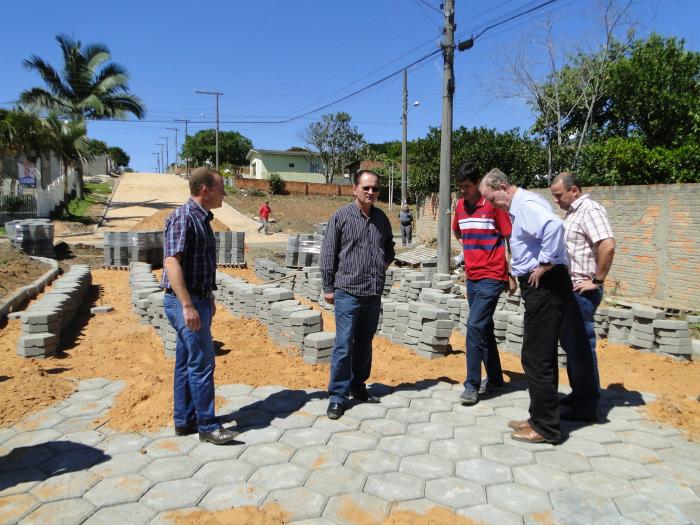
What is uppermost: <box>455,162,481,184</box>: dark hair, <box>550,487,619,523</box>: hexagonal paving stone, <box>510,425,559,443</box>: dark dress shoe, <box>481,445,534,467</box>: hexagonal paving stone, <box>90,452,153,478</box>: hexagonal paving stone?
<box>455,162,481,184</box>: dark hair

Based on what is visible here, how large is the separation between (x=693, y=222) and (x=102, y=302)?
10.9 meters

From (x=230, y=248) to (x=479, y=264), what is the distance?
1140cm

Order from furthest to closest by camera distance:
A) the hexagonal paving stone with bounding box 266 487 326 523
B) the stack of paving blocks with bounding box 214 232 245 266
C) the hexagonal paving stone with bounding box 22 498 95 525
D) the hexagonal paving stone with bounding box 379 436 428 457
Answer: the stack of paving blocks with bounding box 214 232 245 266 → the hexagonal paving stone with bounding box 379 436 428 457 → the hexagonal paving stone with bounding box 266 487 326 523 → the hexagonal paving stone with bounding box 22 498 95 525

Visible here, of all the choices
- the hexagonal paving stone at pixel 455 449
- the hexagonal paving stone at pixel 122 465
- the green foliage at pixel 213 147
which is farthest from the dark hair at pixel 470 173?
the green foliage at pixel 213 147

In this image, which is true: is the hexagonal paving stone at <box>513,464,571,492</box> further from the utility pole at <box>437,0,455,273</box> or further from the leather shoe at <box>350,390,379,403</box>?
the utility pole at <box>437,0,455,273</box>

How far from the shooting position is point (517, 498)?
2.78m

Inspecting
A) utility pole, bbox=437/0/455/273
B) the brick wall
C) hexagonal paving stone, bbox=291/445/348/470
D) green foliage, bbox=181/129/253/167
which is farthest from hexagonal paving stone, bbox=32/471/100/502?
green foliage, bbox=181/129/253/167

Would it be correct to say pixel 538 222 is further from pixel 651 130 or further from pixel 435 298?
pixel 651 130

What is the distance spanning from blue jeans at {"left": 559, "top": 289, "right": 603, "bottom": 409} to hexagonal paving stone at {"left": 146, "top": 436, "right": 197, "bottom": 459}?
2.73 m

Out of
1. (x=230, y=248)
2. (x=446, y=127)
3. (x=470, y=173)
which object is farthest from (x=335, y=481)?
(x=230, y=248)

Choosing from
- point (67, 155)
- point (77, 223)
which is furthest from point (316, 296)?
point (67, 155)

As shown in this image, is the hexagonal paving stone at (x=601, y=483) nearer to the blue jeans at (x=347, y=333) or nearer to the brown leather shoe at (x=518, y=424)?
the brown leather shoe at (x=518, y=424)

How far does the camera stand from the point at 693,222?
952 centimetres

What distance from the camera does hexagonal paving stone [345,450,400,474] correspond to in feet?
10.0
